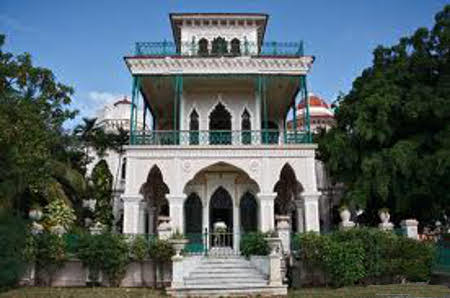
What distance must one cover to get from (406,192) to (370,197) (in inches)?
55.9

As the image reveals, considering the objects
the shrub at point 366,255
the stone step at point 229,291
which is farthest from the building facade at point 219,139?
the stone step at point 229,291

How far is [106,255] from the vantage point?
1253 cm

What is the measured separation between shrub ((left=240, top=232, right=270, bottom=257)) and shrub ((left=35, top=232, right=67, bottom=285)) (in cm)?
576

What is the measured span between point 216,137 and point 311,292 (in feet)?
26.7

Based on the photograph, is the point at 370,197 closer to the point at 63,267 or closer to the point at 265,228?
the point at 265,228

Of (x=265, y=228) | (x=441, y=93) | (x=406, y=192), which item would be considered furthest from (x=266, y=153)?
(x=441, y=93)

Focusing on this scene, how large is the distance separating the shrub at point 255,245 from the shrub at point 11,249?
6.87 m

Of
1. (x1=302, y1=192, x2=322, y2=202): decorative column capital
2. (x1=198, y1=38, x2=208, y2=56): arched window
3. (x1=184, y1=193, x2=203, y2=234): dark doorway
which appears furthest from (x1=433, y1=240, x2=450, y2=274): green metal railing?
(x1=198, y1=38, x2=208, y2=56): arched window

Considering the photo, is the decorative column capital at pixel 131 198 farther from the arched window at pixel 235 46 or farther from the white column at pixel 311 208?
the arched window at pixel 235 46

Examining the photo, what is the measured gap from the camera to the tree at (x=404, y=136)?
51.8 feet

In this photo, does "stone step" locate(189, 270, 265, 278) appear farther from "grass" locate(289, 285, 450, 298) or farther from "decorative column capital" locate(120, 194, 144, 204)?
"decorative column capital" locate(120, 194, 144, 204)

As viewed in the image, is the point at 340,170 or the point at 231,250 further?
the point at 340,170

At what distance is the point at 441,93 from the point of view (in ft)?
52.9

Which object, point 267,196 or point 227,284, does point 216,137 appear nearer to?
point 267,196
